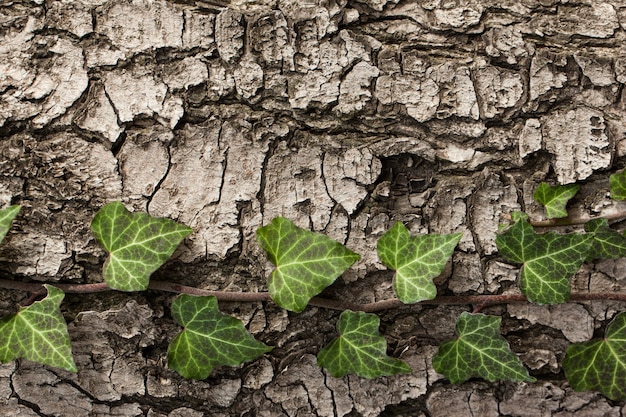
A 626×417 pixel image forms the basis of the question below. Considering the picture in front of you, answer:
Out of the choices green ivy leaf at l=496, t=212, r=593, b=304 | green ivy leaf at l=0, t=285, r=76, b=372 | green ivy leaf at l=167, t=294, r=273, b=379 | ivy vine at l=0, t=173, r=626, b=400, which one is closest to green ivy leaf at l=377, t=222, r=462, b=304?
ivy vine at l=0, t=173, r=626, b=400

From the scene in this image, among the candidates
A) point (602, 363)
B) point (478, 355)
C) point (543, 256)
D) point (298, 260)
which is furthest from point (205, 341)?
point (602, 363)

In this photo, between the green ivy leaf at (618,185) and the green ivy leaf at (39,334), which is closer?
the green ivy leaf at (39,334)

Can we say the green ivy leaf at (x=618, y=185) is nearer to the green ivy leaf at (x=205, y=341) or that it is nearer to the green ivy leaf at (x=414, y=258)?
the green ivy leaf at (x=414, y=258)

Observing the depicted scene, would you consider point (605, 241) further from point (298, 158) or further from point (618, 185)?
point (298, 158)

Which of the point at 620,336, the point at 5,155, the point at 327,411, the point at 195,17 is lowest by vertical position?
the point at 327,411

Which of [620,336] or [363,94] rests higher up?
[363,94]

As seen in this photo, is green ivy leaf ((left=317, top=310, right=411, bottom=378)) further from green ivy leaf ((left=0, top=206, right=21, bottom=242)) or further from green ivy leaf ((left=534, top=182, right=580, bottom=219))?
green ivy leaf ((left=0, top=206, right=21, bottom=242))

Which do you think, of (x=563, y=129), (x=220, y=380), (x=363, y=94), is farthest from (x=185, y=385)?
(x=563, y=129)

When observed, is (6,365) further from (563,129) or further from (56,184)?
(563,129)

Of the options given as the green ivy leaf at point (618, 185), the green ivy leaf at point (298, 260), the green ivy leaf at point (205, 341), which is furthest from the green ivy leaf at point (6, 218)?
the green ivy leaf at point (618, 185)
